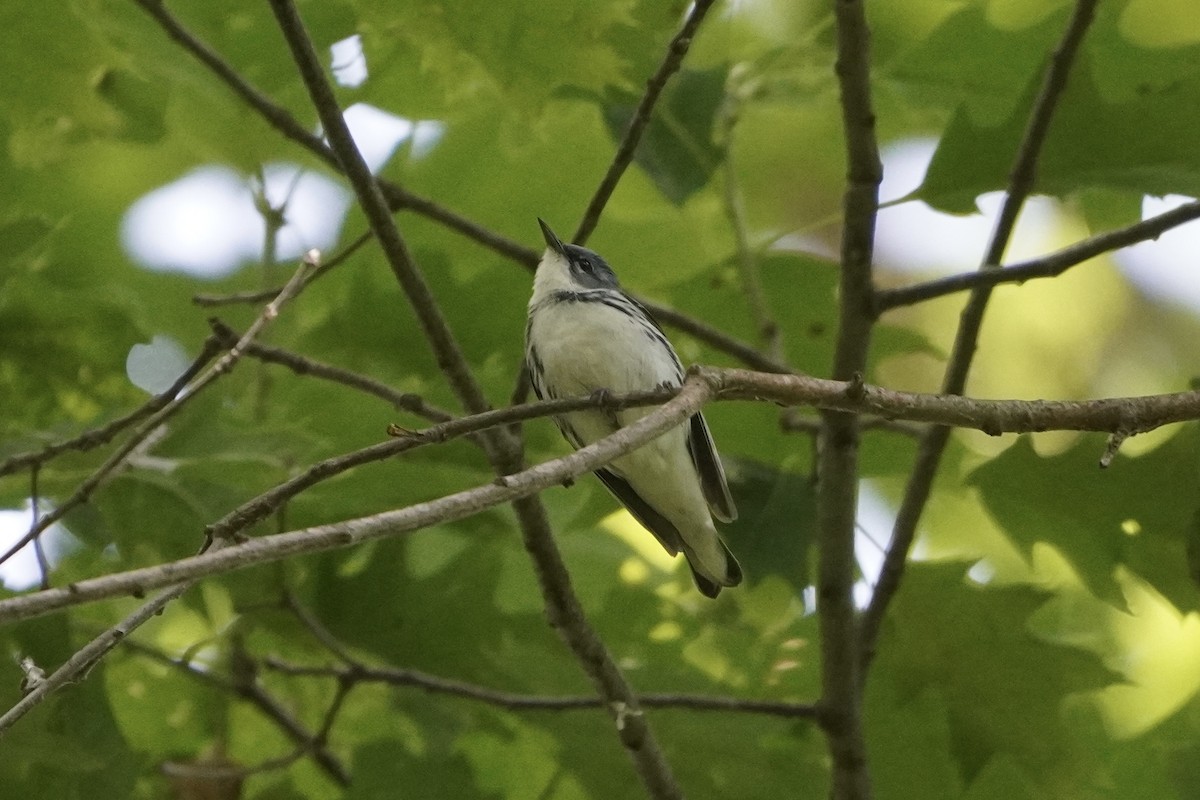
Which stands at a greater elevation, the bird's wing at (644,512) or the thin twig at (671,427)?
the bird's wing at (644,512)

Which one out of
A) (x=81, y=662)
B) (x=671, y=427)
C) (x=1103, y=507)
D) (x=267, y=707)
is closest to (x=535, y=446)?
(x=267, y=707)

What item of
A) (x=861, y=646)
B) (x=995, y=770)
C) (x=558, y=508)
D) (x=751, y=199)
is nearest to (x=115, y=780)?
(x=558, y=508)

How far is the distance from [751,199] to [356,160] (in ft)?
4.38

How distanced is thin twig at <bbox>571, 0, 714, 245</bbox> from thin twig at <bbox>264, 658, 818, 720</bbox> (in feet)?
2.09

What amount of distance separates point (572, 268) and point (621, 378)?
0.74 feet

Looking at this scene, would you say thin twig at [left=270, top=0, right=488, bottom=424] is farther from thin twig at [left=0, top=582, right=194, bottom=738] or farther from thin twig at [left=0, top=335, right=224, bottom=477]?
thin twig at [left=0, top=582, right=194, bottom=738]

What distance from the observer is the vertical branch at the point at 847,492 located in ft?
5.97

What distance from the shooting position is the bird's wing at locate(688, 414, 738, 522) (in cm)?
212

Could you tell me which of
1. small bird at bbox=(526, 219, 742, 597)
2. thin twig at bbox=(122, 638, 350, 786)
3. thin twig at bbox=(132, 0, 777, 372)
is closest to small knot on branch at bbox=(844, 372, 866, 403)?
thin twig at bbox=(132, 0, 777, 372)

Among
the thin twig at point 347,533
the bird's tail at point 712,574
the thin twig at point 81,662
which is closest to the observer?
the thin twig at point 347,533

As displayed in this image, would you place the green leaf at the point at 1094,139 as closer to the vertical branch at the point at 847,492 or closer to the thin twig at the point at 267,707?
the vertical branch at the point at 847,492

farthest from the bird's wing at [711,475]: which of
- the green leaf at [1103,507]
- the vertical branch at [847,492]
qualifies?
the green leaf at [1103,507]

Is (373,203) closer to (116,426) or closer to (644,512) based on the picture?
(116,426)

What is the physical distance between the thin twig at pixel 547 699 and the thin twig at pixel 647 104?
64cm
